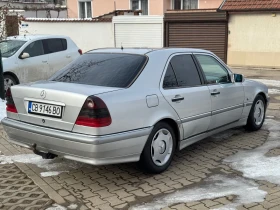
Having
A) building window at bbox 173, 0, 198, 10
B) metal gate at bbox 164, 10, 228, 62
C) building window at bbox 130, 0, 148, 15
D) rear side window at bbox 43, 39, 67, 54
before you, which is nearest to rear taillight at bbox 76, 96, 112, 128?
rear side window at bbox 43, 39, 67, 54

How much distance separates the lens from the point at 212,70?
→ 19.7 ft

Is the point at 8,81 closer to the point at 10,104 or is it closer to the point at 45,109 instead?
the point at 10,104

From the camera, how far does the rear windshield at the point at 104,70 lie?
4.75 m

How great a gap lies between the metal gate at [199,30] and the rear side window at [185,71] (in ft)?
41.4

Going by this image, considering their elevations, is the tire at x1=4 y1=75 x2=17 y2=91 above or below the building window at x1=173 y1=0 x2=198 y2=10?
below

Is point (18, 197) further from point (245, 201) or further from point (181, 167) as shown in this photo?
point (245, 201)

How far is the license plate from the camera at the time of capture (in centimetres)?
439

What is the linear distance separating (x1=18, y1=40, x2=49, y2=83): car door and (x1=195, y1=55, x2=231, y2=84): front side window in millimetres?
5975

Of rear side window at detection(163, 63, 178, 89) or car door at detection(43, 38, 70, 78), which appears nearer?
rear side window at detection(163, 63, 178, 89)

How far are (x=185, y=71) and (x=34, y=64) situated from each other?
6.42 meters

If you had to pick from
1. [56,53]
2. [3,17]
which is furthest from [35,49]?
[3,17]

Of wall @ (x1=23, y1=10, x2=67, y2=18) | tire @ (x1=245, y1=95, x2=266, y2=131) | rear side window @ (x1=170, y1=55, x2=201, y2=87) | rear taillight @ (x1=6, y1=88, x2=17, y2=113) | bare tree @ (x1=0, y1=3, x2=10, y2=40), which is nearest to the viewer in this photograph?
rear taillight @ (x1=6, y1=88, x2=17, y2=113)

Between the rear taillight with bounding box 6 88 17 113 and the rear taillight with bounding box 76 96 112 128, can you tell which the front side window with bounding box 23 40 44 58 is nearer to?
the rear taillight with bounding box 6 88 17 113

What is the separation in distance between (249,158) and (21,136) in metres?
3.08
